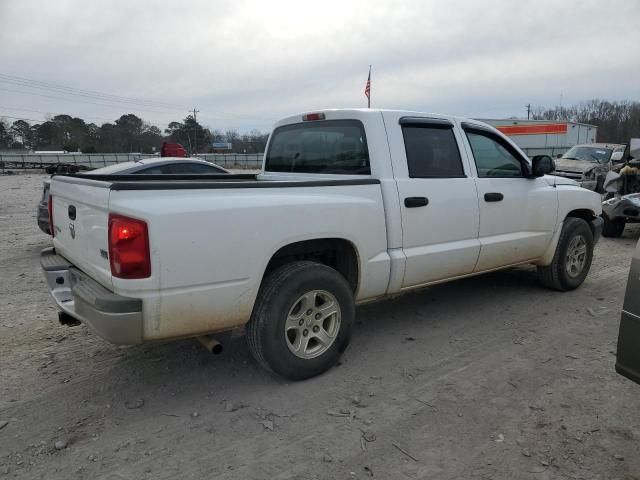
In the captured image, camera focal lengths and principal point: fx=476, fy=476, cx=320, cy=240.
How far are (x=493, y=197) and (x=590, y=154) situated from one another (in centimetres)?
1217

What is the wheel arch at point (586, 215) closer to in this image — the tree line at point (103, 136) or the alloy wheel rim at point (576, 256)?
the alloy wheel rim at point (576, 256)

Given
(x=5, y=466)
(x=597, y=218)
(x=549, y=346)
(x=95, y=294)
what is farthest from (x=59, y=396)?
(x=597, y=218)

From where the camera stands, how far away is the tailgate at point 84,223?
2.79m

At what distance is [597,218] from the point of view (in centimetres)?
584

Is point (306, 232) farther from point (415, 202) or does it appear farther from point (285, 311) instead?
point (415, 202)

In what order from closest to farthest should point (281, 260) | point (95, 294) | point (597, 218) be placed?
point (95, 294) → point (281, 260) → point (597, 218)

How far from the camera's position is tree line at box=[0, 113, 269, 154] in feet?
237

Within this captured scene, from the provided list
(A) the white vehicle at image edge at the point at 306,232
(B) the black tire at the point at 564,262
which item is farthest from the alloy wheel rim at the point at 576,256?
(A) the white vehicle at image edge at the point at 306,232

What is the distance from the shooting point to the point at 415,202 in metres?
3.87

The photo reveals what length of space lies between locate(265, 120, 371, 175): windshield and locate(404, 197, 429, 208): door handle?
1.30ft

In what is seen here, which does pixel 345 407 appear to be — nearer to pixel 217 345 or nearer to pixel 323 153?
pixel 217 345

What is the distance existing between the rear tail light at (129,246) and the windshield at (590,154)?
14754 mm

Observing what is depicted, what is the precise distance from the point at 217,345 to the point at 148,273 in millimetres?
723

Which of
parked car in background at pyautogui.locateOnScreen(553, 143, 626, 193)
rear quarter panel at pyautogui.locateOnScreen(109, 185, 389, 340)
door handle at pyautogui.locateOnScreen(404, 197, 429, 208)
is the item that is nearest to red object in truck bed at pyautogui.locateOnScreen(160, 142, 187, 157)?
parked car in background at pyautogui.locateOnScreen(553, 143, 626, 193)
